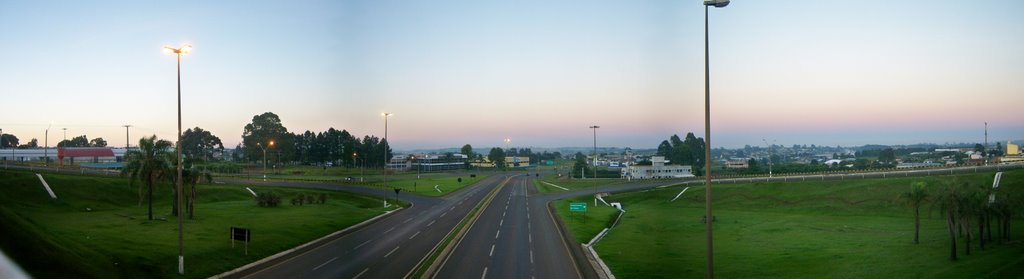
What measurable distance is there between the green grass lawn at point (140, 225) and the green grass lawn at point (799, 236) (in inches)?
711

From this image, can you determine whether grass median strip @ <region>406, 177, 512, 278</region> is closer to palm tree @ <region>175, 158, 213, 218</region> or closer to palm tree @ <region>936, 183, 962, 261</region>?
palm tree @ <region>175, 158, 213, 218</region>

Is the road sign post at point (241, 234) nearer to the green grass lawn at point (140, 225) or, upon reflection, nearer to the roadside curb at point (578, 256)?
the green grass lawn at point (140, 225)

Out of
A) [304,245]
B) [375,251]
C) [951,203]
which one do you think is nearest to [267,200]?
[304,245]

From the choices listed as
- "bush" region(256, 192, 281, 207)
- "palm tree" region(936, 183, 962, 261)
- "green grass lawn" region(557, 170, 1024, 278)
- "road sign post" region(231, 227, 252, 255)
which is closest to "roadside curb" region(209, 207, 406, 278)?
"road sign post" region(231, 227, 252, 255)

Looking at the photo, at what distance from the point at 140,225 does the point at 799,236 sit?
41874 millimetres

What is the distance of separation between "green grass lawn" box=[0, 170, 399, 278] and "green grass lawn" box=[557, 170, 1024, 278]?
18.1 metres

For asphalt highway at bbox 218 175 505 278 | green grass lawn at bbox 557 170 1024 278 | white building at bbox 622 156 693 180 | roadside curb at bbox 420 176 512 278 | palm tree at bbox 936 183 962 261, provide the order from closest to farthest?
1. asphalt highway at bbox 218 175 505 278
2. roadside curb at bbox 420 176 512 278
3. green grass lawn at bbox 557 170 1024 278
4. palm tree at bbox 936 183 962 261
5. white building at bbox 622 156 693 180

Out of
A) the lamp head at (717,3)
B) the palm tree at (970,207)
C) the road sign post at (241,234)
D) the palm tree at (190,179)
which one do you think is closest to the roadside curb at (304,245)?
the road sign post at (241,234)

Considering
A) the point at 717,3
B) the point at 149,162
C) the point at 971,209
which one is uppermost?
the point at 717,3

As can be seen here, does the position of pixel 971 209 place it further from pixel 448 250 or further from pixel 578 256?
pixel 448 250

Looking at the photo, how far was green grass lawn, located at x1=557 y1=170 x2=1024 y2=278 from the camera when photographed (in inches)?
1000

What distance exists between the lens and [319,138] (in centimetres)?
12450

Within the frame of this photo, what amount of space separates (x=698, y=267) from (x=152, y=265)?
23205 millimetres

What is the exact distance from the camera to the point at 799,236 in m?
38.6
